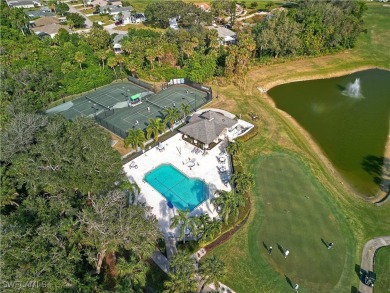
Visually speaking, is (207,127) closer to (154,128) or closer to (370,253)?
(154,128)

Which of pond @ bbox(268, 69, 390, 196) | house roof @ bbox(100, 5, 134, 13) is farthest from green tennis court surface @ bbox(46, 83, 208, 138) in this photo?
house roof @ bbox(100, 5, 134, 13)

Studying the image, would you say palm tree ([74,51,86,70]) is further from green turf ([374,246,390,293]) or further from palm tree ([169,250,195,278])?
green turf ([374,246,390,293])

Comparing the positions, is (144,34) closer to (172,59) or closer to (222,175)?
(172,59)

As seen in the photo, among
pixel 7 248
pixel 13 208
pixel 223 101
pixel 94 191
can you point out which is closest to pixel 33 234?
pixel 7 248

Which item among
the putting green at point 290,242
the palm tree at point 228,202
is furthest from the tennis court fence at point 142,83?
the palm tree at point 228,202

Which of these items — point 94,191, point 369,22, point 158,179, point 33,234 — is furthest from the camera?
point 369,22
